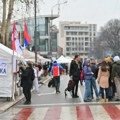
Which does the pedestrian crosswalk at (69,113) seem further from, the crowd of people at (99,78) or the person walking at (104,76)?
the crowd of people at (99,78)

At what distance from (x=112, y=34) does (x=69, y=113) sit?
11395 centimetres

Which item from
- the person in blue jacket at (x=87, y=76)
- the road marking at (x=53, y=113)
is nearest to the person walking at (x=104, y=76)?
the person in blue jacket at (x=87, y=76)

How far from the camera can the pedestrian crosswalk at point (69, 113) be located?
12966 mm

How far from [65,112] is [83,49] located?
608 ft

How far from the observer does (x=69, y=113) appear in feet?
45.7

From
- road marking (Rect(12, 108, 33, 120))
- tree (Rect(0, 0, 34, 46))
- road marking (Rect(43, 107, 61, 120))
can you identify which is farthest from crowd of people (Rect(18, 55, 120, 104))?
tree (Rect(0, 0, 34, 46))

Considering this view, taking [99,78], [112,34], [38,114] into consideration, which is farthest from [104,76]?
[112,34]

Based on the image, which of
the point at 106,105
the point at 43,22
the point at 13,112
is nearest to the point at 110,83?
the point at 106,105

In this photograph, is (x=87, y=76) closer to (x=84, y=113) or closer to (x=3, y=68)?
(x=3, y=68)

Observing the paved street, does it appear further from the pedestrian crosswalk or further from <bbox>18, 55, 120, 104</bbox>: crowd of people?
<bbox>18, 55, 120, 104</bbox>: crowd of people

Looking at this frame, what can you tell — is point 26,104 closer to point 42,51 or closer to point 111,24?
point 42,51

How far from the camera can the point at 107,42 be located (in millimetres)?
131875

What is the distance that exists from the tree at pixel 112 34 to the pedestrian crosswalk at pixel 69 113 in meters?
108

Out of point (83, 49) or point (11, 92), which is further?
point (83, 49)
